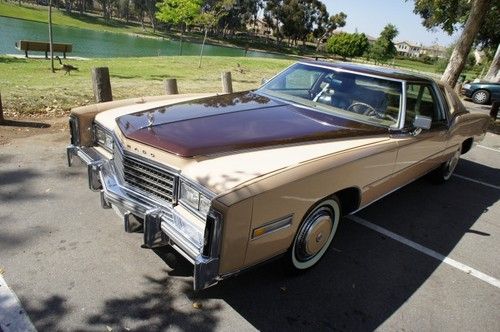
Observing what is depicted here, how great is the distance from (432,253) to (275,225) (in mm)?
2326

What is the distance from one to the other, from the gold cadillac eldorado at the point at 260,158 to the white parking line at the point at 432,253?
0.52 metres

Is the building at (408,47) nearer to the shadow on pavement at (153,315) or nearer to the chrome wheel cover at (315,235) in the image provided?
the chrome wheel cover at (315,235)

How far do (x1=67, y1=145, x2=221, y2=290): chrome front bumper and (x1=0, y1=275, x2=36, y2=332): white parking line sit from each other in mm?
898

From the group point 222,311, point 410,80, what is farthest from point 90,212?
point 410,80

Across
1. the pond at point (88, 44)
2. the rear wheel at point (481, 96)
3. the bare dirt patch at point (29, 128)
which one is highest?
the rear wheel at point (481, 96)

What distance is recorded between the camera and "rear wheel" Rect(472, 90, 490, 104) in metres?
18.9

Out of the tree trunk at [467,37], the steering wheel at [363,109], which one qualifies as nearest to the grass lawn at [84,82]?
the steering wheel at [363,109]

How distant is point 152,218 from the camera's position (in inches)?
113

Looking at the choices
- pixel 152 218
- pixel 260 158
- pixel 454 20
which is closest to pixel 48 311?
pixel 152 218

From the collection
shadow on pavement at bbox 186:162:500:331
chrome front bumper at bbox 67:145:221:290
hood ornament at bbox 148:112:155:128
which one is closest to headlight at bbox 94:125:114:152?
chrome front bumper at bbox 67:145:221:290

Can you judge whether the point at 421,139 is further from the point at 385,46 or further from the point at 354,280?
the point at 385,46

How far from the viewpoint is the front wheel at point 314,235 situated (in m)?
Result: 3.29

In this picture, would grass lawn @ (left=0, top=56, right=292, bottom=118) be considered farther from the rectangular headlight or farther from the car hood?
the rectangular headlight

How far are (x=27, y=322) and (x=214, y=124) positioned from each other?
200cm
